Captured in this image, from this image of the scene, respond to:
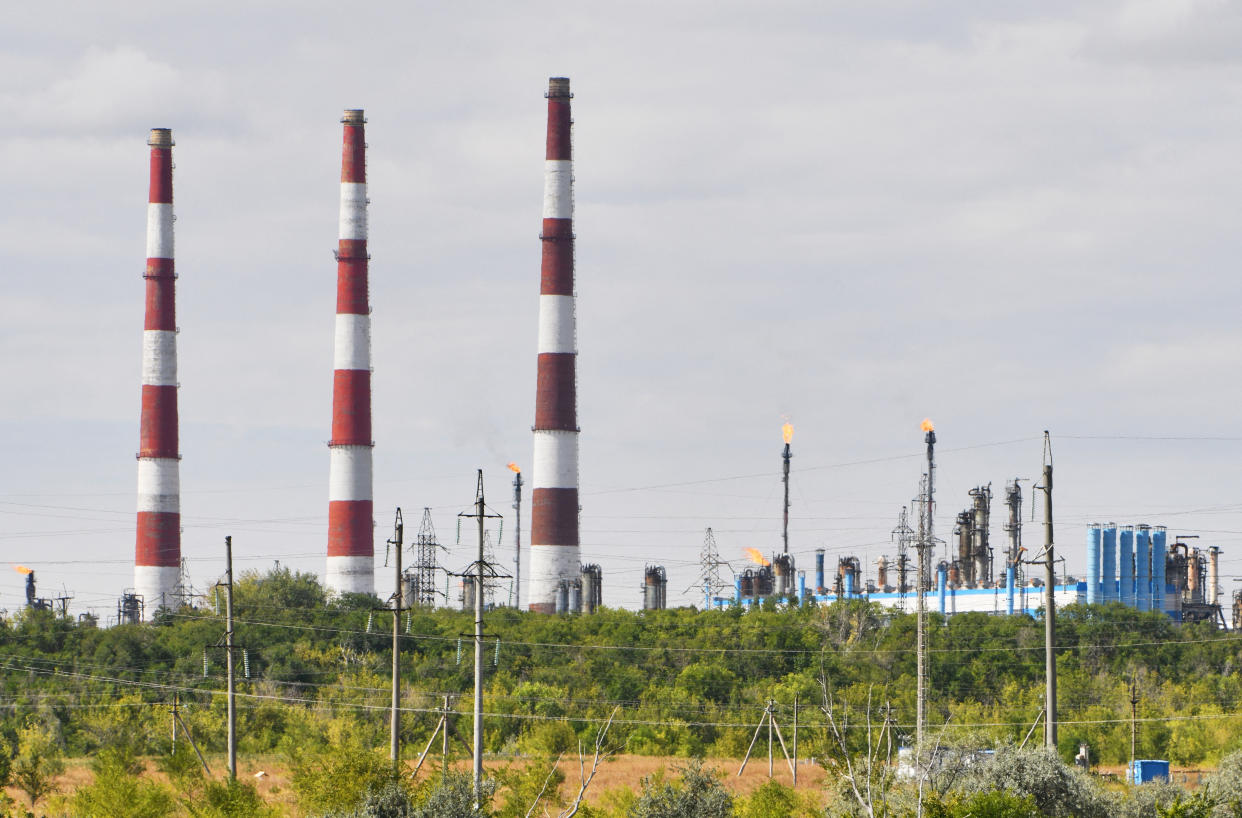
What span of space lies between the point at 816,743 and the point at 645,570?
3492cm

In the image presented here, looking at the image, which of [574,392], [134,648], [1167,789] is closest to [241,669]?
[134,648]

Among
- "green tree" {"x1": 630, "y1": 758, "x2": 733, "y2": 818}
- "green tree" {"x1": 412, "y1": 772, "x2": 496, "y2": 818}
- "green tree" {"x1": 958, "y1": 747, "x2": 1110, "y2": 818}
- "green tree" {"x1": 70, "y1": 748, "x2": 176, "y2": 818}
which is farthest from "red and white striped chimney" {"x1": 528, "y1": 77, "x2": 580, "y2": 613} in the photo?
"green tree" {"x1": 412, "y1": 772, "x2": 496, "y2": 818}

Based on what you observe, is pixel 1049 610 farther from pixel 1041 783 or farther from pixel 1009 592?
pixel 1009 592

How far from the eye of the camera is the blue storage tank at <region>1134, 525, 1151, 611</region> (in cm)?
9081

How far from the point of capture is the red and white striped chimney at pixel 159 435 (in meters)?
79.9

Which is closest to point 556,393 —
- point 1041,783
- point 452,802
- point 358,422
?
point 358,422

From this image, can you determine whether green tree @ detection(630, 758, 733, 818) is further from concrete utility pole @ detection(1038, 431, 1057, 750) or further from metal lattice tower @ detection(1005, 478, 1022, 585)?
metal lattice tower @ detection(1005, 478, 1022, 585)

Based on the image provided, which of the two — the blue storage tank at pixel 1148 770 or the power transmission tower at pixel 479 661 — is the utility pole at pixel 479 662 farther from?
the blue storage tank at pixel 1148 770

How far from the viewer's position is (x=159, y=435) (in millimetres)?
80000

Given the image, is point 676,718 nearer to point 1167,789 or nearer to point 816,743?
Result: point 816,743

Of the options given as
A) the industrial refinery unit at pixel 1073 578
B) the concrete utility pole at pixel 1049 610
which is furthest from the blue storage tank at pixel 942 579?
the concrete utility pole at pixel 1049 610

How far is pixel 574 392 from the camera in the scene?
258ft

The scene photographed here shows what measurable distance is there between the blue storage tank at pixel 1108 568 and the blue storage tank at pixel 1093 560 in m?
0.23

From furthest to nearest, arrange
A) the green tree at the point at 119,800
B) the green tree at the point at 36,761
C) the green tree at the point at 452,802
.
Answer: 1. the green tree at the point at 36,761
2. the green tree at the point at 119,800
3. the green tree at the point at 452,802
